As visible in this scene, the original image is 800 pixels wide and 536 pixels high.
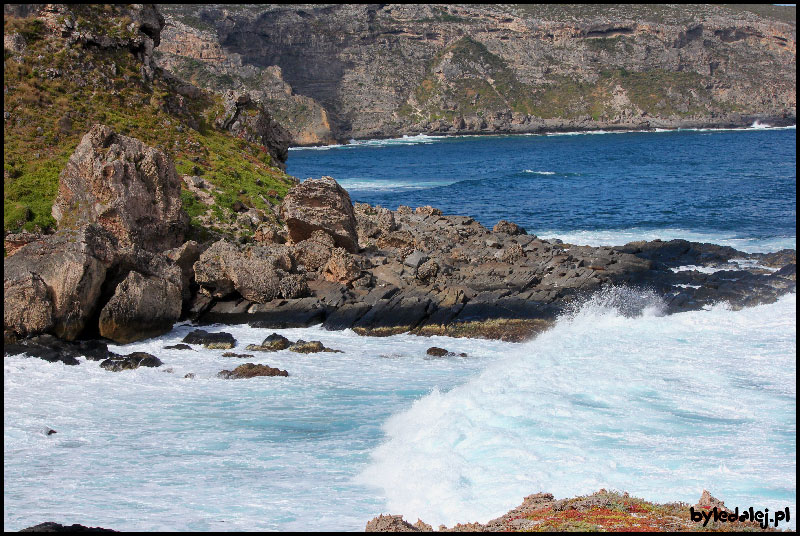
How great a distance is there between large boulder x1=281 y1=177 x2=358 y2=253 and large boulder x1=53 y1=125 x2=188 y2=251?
4399mm

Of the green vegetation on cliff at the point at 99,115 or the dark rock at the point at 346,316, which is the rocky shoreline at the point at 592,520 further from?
the green vegetation on cliff at the point at 99,115

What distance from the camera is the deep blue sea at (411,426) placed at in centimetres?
1309

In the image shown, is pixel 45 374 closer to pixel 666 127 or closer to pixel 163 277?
pixel 163 277

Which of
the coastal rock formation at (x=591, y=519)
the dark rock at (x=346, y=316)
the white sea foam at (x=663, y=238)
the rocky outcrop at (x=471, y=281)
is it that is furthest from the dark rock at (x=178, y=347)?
the white sea foam at (x=663, y=238)

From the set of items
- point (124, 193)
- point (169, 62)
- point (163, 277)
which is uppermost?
point (169, 62)

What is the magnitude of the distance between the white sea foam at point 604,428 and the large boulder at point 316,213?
33.7 ft

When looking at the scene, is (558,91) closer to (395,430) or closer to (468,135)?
(468,135)

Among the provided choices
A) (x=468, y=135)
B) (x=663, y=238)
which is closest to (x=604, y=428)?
(x=663, y=238)

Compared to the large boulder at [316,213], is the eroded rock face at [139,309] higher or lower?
lower

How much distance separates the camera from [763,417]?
667 inches

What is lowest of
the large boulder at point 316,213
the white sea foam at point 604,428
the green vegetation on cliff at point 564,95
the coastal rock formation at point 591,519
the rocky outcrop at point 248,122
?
the white sea foam at point 604,428

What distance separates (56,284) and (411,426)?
12.2 m

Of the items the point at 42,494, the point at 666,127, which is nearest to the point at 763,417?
the point at 42,494

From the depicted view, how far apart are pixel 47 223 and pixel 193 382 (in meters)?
13.2
